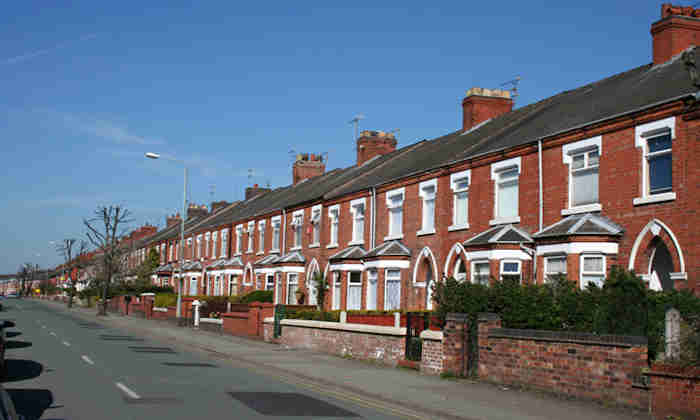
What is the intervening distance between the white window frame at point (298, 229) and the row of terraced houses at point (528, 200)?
4.8 inches

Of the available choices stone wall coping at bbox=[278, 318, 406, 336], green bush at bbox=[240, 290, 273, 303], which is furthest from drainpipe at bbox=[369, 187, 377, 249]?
green bush at bbox=[240, 290, 273, 303]

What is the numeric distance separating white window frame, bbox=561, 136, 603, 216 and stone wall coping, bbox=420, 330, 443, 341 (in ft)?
20.9

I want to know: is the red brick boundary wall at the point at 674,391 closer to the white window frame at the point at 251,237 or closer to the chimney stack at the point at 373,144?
the chimney stack at the point at 373,144

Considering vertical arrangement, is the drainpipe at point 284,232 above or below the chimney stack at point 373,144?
below

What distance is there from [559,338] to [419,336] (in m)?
5.85

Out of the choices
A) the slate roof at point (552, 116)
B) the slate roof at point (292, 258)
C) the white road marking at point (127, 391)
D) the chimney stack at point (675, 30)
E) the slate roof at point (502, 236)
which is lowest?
the white road marking at point (127, 391)

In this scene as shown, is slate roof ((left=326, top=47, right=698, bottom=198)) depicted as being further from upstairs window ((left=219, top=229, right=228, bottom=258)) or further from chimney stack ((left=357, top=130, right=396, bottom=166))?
upstairs window ((left=219, top=229, right=228, bottom=258))

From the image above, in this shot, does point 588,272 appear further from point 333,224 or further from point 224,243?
point 224,243

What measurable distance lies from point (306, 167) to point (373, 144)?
36.8 feet

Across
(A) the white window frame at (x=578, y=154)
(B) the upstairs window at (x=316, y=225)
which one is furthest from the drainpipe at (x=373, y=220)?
(A) the white window frame at (x=578, y=154)

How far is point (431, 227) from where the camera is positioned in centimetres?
2830

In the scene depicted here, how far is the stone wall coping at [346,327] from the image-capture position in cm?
1985

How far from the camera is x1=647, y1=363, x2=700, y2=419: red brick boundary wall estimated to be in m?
11.1

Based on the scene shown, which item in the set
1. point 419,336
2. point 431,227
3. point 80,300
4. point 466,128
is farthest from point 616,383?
point 80,300
